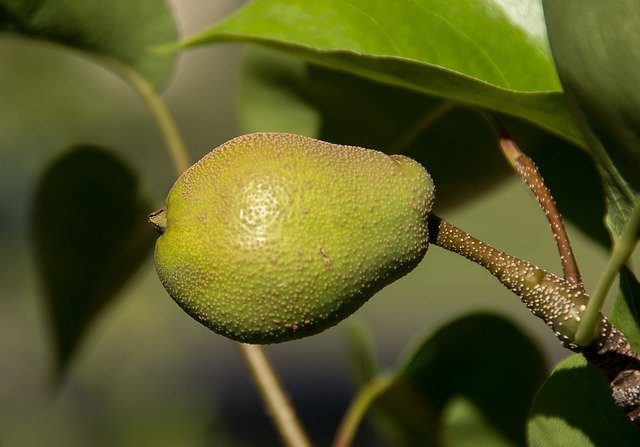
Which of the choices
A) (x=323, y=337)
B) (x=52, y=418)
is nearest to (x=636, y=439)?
(x=52, y=418)

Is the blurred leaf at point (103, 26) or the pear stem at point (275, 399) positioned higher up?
the blurred leaf at point (103, 26)

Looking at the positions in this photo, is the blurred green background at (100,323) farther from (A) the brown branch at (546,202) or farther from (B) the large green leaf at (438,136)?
(A) the brown branch at (546,202)

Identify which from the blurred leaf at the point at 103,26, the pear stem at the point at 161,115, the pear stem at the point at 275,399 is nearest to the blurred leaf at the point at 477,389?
the pear stem at the point at 275,399

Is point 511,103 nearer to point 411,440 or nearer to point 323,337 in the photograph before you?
point 411,440

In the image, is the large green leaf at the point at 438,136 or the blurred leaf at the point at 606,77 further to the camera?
the large green leaf at the point at 438,136

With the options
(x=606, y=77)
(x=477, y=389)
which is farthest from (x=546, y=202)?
(x=477, y=389)

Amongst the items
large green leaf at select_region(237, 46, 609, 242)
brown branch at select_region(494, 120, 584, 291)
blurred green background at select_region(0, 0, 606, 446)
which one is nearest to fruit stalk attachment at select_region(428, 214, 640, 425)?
brown branch at select_region(494, 120, 584, 291)

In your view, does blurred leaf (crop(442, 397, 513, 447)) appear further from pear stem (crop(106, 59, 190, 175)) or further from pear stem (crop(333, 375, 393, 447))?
pear stem (crop(106, 59, 190, 175))

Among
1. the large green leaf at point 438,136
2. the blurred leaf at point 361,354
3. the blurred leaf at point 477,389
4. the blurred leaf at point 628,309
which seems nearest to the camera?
the blurred leaf at point 628,309
